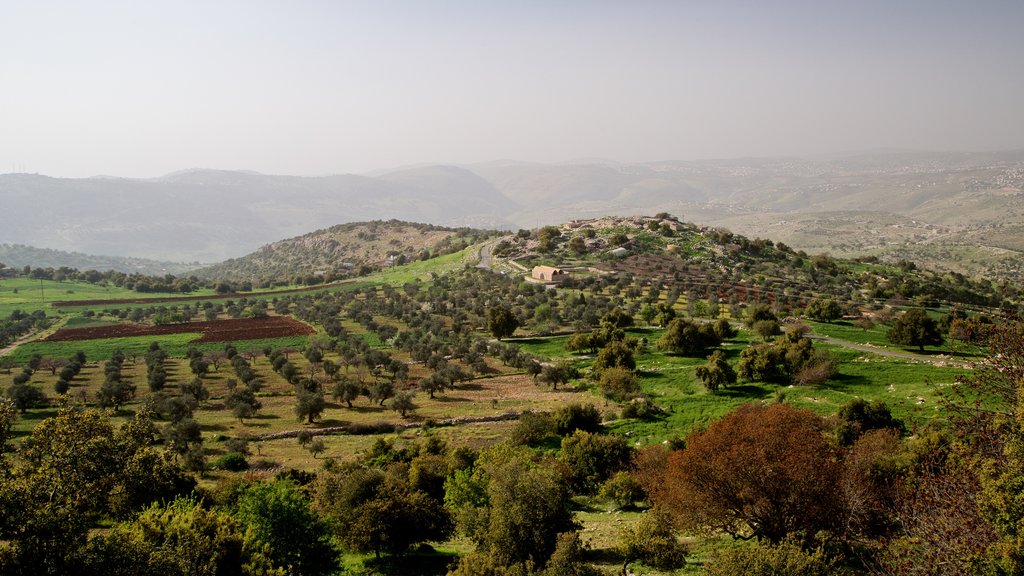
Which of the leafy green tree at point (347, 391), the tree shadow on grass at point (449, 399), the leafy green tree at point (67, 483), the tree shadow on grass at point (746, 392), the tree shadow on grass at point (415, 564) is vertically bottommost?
the tree shadow on grass at point (449, 399)

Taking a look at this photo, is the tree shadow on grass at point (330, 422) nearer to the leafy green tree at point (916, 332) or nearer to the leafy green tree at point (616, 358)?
the leafy green tree at point (616, 358)

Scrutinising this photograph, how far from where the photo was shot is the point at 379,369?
200 feet

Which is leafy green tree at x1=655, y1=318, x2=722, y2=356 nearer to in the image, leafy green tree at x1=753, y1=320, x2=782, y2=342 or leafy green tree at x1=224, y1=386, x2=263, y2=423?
leafy green tree at x1=753, y1=320, x2=782, y2=342

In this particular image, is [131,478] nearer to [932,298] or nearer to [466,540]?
[466,540]

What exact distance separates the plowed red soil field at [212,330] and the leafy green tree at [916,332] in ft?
240

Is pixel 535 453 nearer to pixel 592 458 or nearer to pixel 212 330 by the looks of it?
pixel 592 458

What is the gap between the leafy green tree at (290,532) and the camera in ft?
61.8

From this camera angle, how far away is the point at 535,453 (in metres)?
33.7

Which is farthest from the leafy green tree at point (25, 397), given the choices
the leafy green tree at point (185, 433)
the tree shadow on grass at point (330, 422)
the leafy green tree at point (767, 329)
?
the leafy green tree at point (767, 329)

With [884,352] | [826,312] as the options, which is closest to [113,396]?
[884,352]

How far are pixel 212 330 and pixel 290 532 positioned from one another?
76584mm

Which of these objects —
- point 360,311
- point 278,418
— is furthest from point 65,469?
point 360,311

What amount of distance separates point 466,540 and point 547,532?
873cm

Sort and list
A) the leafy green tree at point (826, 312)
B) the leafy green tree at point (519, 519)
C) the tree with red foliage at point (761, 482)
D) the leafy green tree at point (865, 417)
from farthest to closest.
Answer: the leafy green tree at point (826, 312) < the leafy green tree at point (865, 417) < the leafy green tree at point (519, 519) < the tree with red foliage at point (761, 482)
